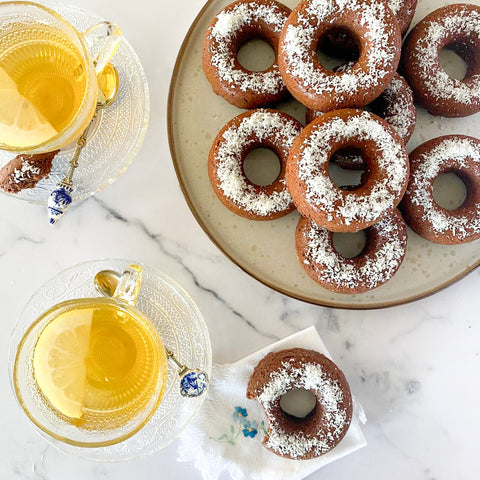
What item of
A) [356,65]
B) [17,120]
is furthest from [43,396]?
[356,65]

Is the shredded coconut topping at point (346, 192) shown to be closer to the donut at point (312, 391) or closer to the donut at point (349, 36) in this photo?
the donut at point (349, 36)

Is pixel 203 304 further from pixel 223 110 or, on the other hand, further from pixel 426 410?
pixel 426 410

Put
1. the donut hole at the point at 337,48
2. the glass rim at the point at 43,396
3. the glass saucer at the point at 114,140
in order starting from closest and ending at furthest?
the glass rim at the point at 43,396 → the donut hole at the point at 337,48 → the glass saucer at the point at 114,140

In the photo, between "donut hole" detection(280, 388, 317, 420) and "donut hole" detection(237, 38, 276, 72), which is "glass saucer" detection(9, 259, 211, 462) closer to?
"donut hole" detection(280, 388, 317, 420)

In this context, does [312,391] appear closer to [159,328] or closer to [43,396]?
[159,328]

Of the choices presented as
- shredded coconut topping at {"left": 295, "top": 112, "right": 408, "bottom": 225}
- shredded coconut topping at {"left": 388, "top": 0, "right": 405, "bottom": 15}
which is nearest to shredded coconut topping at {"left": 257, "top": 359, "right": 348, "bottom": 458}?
shredded coconut topping at {"left": 295, "top": 112, "right": 408, "bottom": 225}

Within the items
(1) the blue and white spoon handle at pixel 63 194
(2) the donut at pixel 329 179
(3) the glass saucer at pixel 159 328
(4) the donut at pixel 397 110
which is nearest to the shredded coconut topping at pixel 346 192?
(2) the donut at pixel 329 179
